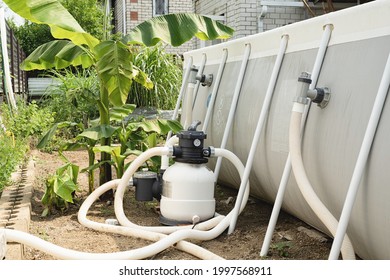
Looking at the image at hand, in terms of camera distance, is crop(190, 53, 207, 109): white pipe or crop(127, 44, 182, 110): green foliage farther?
crop(127, 44, 182, 110): green foliage

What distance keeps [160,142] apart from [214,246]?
5070 mm

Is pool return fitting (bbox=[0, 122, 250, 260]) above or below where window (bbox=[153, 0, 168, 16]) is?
below

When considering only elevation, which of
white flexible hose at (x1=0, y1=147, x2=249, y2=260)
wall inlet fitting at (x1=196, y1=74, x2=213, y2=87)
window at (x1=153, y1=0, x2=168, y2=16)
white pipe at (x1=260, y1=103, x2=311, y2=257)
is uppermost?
window at (x1=153, y1=0, x2=168, y2=16)

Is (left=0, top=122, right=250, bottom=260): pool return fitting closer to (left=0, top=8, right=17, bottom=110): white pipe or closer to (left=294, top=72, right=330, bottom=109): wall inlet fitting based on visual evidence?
(left=294, top=72, right=330, bottom=109): wall inlet fitting

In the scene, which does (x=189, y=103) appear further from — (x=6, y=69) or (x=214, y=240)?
(x=6, y=69)

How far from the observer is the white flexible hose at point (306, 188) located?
2.83m

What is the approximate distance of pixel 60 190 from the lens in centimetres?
451

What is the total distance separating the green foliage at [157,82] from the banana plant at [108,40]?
5.32 metres

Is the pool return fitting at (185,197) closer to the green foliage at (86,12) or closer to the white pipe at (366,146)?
the white pipe at (366,146)

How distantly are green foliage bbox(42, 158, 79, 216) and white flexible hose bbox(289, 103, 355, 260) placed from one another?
2170 mm

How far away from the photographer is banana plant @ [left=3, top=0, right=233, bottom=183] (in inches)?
176

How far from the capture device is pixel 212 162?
5.61 meters

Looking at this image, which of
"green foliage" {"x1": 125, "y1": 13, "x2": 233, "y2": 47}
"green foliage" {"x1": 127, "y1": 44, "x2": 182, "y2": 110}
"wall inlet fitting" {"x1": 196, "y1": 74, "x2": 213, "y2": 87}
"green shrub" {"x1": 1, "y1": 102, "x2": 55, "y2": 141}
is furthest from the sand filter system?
"green foliage" {"x1": 127, "y1": 44, "x2": 182, "y2": 110}

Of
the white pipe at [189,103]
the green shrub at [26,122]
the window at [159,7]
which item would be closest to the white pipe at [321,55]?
the white pipe at [189,103]
